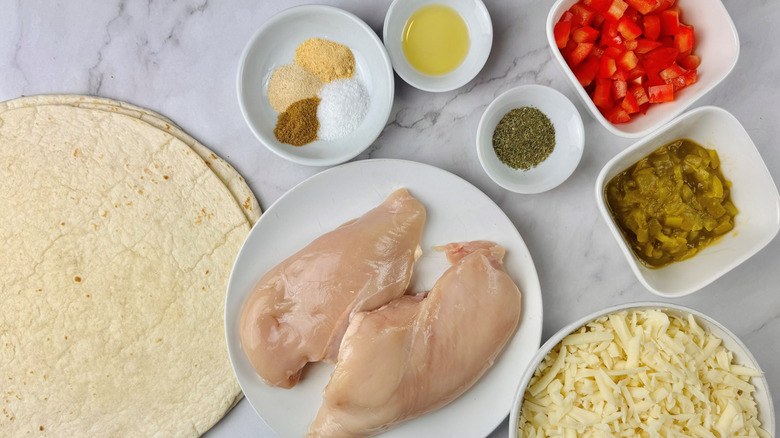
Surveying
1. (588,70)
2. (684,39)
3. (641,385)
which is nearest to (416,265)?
(641,385)

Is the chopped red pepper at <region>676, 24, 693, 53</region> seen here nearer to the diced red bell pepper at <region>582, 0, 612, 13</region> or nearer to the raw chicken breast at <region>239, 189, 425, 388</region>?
the diced red bell pepper at <region>582, 0, 612, 13</region>

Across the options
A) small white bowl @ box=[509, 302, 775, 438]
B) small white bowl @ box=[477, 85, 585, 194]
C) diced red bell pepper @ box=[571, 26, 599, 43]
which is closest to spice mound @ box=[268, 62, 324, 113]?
small white bowl @ box=[477, 85, 585, 194]

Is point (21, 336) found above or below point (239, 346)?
above

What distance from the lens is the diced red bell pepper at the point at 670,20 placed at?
6.85 feet

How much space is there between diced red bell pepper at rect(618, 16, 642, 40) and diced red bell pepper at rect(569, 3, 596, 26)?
0.37 ft

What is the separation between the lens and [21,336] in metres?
2.20

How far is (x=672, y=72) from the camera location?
82.0 inches

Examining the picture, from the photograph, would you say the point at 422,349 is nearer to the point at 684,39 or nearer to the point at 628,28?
the point at 628,28

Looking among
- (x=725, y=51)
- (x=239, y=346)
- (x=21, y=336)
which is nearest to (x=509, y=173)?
(x=725, y=51)

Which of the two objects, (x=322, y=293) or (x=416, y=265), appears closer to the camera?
(x=322, y=293)

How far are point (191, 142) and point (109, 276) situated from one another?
0.65 meters

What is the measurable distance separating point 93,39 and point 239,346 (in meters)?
1.50

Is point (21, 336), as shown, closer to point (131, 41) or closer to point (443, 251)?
point (131, 41)

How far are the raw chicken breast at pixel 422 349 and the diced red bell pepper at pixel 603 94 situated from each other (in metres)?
0.72
